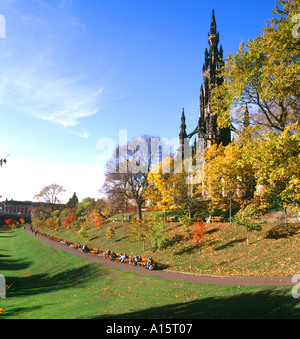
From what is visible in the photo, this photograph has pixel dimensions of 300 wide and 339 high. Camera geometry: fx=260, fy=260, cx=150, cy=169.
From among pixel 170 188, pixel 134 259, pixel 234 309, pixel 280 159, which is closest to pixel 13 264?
pixel 134 259

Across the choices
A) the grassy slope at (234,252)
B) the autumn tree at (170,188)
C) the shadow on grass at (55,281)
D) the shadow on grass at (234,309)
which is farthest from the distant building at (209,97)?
the shadow on grass at (234,309)

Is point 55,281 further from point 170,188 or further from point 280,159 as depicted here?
point 280,159

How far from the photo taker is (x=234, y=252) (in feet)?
73.5

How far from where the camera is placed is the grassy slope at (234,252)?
1831 cm

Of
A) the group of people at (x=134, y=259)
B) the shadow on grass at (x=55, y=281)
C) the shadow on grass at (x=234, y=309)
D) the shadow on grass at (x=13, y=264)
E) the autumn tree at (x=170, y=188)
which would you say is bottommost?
the shadow on grass at (x=13, y=264)

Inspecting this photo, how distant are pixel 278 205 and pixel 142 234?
14.5m

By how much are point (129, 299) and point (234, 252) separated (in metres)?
10.6

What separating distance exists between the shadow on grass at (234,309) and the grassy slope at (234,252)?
496cm

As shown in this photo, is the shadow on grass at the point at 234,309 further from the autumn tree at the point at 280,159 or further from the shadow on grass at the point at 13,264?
the shadow on grass at the point at 13,264

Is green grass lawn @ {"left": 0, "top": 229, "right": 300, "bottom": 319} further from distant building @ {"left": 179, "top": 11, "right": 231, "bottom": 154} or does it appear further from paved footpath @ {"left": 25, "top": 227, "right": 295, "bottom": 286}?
distant building @ {"left": 179, "top": 11, "right": 231, "bottom": 154}

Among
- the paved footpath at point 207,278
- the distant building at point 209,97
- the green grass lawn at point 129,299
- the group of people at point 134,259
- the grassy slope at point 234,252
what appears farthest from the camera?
the distant building at point 209,97

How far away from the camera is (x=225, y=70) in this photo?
60.8 feet
